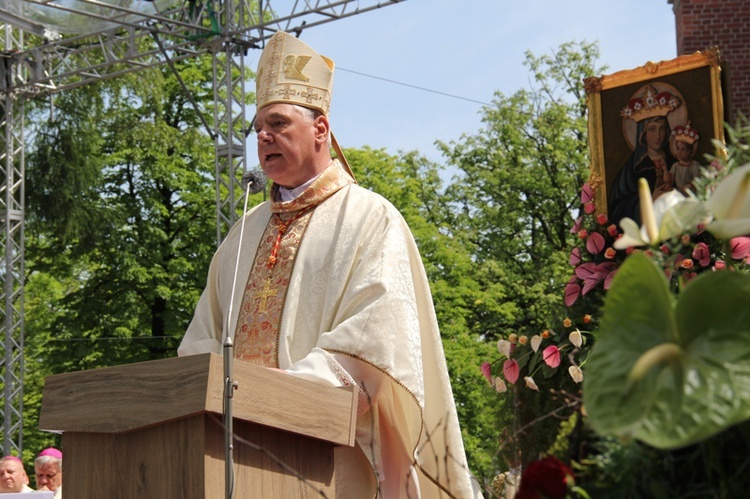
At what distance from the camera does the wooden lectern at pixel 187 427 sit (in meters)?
3.49

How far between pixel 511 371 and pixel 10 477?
15.4 ft

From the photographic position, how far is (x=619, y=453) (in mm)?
1569

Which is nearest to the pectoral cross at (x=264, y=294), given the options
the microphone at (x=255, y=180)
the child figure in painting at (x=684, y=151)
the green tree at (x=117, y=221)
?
the microphone at (x=255, y=180)

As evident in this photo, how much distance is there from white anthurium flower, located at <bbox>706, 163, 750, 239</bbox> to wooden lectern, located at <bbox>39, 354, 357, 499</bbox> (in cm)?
202

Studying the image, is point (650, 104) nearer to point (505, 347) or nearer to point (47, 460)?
point (505, 347)

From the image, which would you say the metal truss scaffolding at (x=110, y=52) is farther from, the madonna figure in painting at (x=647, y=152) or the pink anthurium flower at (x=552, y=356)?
the pink anthurium flower at (x=552, y=356)

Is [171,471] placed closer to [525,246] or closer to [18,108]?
[18,108]

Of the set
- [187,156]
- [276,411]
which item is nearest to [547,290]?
[187,156]

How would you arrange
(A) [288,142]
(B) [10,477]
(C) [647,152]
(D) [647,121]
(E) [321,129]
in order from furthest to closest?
(D) [647,121]
(C) [647,152]
(B) [10,477]
(E) [321,129]
(A) [288,142]

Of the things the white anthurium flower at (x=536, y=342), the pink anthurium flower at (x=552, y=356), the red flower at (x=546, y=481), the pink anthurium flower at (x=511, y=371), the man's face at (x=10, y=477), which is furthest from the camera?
the man's face at (x=10, y=477)

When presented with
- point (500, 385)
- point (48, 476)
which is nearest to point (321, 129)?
point (500, 385)

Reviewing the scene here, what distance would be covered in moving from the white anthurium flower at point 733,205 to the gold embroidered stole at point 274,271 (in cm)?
340

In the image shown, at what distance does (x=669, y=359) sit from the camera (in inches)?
58.2

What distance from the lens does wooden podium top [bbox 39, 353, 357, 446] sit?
3.44 meters
